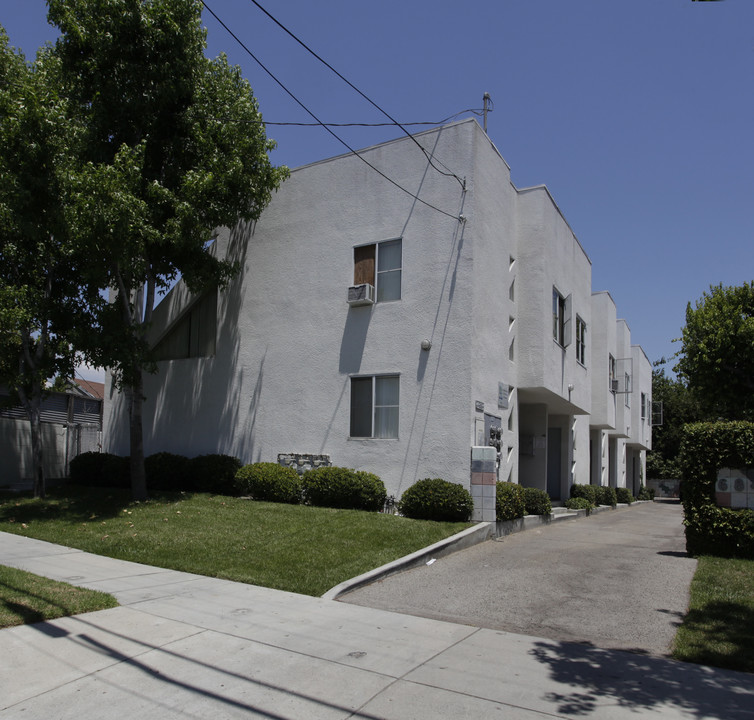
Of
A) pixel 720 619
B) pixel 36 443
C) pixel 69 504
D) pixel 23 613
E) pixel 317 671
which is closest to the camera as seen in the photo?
pixel 317 671

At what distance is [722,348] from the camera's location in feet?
70.0

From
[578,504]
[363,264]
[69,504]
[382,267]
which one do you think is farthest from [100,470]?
[578,504]

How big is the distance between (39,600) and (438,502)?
24.8 ft

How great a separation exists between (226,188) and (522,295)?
783 cm

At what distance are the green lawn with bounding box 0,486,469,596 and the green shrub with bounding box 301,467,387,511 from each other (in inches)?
18.9

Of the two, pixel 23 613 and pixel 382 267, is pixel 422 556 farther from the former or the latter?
pixel 382 267

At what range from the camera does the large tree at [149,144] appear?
44.7ft

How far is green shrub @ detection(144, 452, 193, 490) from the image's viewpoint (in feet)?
54.5

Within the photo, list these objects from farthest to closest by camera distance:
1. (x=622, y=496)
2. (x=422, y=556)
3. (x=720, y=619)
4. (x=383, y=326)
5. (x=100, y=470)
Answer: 1. (x=622, y=496)
2. (x=100, y=470)
3. (x=383, y=326)
4. (x=422, y=556)
5. (x=720, y=619)

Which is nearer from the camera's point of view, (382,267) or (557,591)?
(557,591)

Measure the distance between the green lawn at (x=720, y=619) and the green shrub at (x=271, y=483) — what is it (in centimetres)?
815

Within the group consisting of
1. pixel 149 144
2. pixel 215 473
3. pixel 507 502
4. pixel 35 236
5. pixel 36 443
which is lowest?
pixel 507 502

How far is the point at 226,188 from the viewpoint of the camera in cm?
1445

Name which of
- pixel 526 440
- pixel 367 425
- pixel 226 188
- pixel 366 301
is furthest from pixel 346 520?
pixel 526 440
